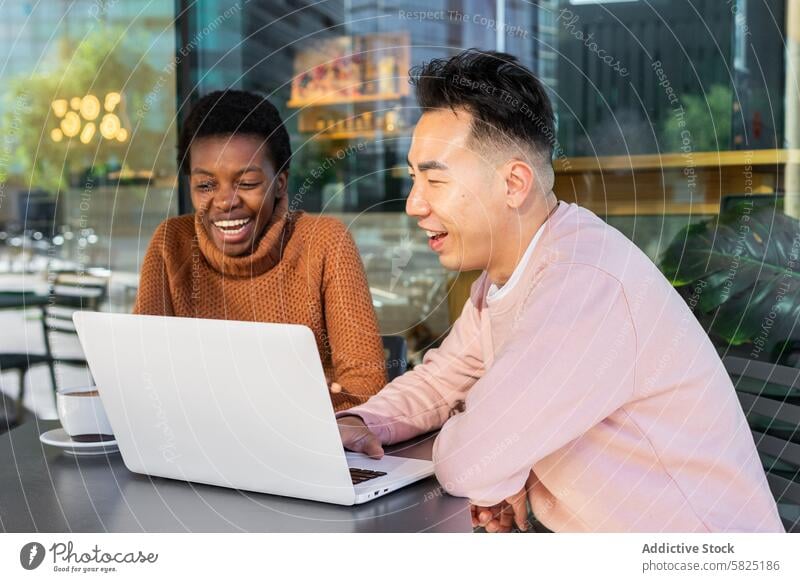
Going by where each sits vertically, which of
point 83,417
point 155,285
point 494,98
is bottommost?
point 83,417

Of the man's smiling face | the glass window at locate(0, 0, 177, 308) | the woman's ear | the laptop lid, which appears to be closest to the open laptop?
the laptop lid

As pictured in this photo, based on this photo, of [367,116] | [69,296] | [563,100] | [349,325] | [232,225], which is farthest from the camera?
[69,296]

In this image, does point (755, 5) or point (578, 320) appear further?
point (755, 5)

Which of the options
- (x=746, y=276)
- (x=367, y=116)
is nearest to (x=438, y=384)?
(x=746, y=276)

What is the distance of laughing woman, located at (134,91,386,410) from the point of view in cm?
172

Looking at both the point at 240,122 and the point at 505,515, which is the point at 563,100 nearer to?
the point at 240,122

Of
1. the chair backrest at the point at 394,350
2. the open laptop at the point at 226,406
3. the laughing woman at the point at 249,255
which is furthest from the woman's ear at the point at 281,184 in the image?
the open laptop at the point at 226,406

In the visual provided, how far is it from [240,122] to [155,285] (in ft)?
1.11

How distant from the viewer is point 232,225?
177 centimetres

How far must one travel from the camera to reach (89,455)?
3.91 ft

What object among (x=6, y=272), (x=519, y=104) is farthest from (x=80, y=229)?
(x=519, y=104)
